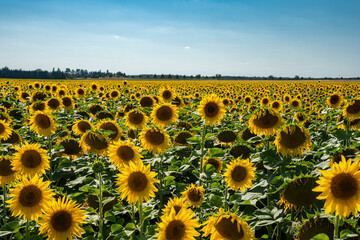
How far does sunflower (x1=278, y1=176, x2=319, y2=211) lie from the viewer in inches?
108

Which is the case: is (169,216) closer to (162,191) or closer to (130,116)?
(162,191)

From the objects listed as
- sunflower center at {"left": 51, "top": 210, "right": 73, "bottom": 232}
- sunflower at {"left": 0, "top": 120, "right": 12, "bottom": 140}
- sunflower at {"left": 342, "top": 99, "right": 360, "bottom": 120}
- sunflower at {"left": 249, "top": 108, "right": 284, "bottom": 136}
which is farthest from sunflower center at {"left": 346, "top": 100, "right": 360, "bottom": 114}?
sunflower at {"left": 0, "top": 120, "right": 12, "bottom": 140}

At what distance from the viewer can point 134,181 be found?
Result: 9.25 ft

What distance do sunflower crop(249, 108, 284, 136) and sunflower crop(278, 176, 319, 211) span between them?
4.40 ft

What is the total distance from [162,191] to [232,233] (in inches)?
91.8

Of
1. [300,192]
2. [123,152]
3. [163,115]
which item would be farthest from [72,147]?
[300,192]

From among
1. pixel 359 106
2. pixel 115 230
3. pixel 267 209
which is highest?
pixel 359 106

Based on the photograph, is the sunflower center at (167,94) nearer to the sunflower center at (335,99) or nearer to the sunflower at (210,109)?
the sunflower at (210,109)

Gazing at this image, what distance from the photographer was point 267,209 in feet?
9.79

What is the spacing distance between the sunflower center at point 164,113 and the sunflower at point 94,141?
1.36 m

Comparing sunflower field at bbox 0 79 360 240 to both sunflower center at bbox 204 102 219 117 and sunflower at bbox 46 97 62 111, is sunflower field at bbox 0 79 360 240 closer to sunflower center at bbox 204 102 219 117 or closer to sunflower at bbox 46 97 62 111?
sunflower center at bbox 204 102 219 117

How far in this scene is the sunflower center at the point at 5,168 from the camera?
3.71m

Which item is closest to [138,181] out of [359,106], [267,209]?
[267,209]

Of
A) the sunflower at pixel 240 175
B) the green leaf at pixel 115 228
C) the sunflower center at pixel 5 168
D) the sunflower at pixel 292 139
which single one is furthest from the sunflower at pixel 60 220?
the sunflower at pixel 292 139
